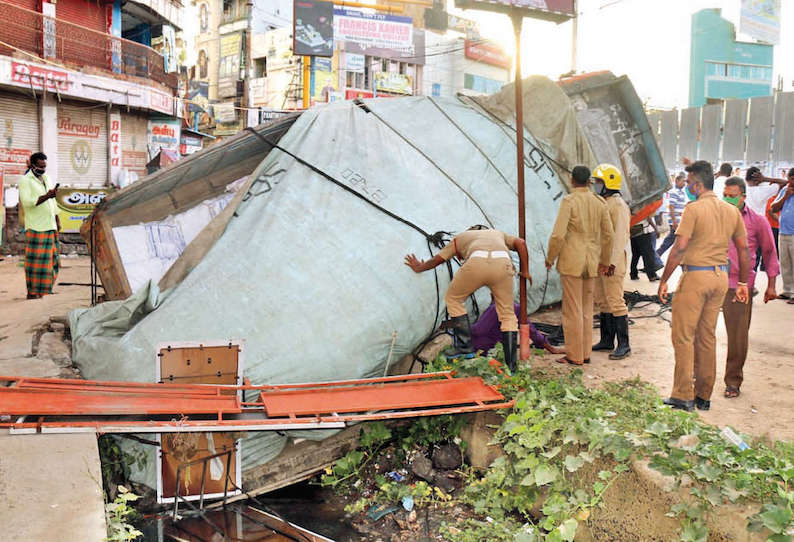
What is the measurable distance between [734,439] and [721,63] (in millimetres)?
30842

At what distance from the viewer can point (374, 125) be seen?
5.91 m

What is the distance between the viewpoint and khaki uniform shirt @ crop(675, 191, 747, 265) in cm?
394

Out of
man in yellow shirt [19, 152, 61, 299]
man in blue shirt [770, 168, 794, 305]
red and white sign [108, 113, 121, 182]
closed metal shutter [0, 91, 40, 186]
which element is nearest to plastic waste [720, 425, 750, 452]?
man in blue shirt [770, 168, 794, 305]

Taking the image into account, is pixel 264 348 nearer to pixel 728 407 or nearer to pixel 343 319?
pixel 343 319

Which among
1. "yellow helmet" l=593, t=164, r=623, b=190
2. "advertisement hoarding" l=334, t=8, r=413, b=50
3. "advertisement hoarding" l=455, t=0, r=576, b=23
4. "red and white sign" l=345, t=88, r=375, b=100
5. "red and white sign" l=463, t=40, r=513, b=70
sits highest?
"red and white sign" l=463, t=40, r=513, b=70

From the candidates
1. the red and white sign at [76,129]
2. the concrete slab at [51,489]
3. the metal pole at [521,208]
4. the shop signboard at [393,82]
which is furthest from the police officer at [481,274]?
the shop signboard at [393,82]

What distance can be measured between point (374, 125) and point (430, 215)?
1.09 meters

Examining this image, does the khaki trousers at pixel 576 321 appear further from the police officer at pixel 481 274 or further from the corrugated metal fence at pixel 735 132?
the corrugated metal fence at pixel 735 132

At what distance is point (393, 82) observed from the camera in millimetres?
33125

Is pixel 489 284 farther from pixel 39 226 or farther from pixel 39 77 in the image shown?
pixel 39 77

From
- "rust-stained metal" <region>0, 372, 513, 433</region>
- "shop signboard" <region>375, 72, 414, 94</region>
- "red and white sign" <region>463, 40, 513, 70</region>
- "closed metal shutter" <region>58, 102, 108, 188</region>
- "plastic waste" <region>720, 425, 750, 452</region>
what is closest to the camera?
"plastic waste" <region>720, 425, 750, 452</region>

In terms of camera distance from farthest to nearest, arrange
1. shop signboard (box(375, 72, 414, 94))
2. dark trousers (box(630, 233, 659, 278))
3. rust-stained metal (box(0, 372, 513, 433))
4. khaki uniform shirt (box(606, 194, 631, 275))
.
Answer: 1. shop signboard (box(375, 72, 414, 94))
2. dark trousers (box(630, 233, 659, 278))
3. khaki uniform shirt (box(606, 194, 631, 275))
4. rust-stained metal (box(0, 372, 513, 433))

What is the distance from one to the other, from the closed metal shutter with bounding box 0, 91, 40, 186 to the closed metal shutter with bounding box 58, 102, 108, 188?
33.3 inches

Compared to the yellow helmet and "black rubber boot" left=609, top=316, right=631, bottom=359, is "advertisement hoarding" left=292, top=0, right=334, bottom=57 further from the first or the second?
"black rubber boot" left=609, top=316, right=631, bottom=359
